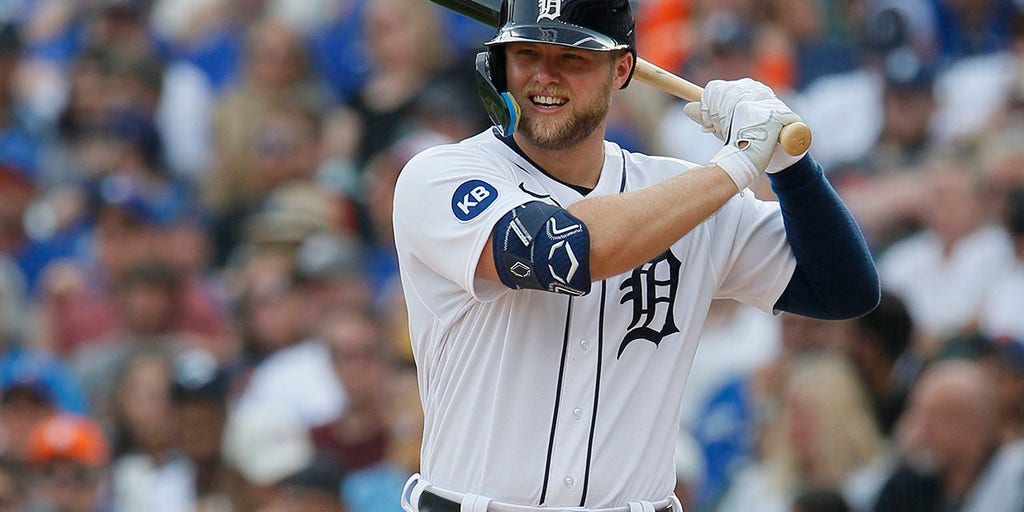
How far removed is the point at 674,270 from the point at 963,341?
2325mm

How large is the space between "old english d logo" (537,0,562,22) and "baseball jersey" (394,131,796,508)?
1.01 ft

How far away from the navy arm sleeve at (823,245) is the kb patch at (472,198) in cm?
62

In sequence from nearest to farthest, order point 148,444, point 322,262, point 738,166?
point 738,166 < point 148,444 < point 322,262

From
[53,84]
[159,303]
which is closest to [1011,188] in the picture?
[159,303]

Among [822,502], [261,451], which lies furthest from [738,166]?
[261,451]

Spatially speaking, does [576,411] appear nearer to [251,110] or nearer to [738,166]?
[738,166]

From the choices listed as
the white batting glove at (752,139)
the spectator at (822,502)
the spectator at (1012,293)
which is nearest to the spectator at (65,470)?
the spectator at (822,502)

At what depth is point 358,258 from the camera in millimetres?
7500

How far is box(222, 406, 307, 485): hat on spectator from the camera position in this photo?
610cm

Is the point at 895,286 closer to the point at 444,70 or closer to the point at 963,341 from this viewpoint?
the point at 963,341

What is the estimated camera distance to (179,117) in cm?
914

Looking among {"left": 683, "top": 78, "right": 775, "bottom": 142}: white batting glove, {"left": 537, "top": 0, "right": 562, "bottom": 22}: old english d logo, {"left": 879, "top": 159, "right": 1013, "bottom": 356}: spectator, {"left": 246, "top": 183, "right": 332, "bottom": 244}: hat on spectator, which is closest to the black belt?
{"left": 683, "top": 78, "right": 775, "bottom": 142}: white batting glove

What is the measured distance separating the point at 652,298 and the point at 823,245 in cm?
39

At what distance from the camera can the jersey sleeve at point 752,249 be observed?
3.60m
